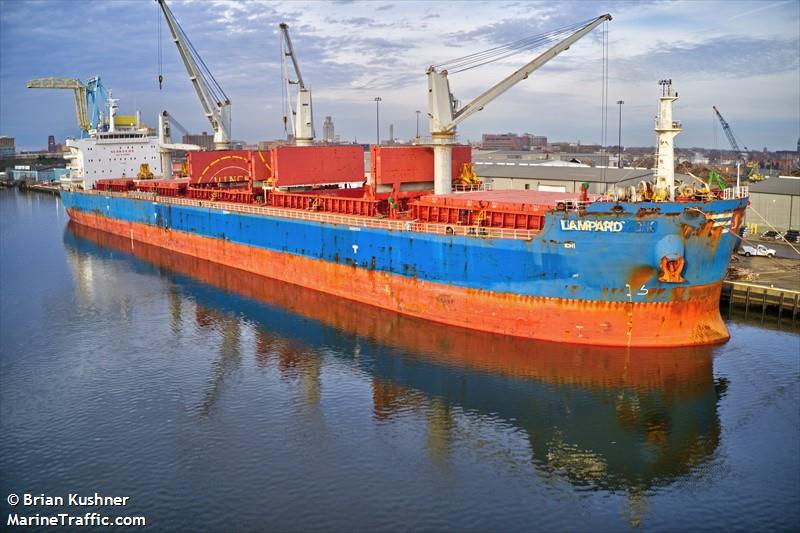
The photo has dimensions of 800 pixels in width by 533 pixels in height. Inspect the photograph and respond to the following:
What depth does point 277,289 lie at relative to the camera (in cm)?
3650

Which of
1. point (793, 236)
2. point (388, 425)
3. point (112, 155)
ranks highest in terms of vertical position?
point (112, 155)

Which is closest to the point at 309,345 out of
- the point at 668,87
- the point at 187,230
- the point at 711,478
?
the point at 711,478

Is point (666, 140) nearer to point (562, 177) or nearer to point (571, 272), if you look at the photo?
point (571, 272)

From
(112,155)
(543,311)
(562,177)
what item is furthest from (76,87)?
(543,311)

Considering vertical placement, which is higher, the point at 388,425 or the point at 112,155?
the point at 112,155

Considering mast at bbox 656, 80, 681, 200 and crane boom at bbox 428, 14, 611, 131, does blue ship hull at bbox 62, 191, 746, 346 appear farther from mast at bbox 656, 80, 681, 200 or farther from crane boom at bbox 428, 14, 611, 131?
crane boom at bbox 428, 14, 611, 131

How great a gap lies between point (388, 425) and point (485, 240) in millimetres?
9488

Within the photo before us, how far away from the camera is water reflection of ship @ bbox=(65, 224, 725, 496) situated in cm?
1789

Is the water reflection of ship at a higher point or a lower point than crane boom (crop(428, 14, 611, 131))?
lower

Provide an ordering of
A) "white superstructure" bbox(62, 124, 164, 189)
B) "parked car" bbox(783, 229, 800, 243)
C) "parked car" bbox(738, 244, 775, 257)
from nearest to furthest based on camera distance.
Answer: "parked car" bbox(738, 244, 775, 257)
"parked car" bbox(783, 229, 800, 243)
"white superstructure" bbox(62, 124, 164, 189)

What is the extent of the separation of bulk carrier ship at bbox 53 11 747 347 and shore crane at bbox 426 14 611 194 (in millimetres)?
60

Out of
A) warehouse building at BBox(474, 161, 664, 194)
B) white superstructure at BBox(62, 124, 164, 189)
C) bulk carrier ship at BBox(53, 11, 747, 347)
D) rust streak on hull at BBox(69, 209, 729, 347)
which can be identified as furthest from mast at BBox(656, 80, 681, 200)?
white superstructure at BBox(62, 124, 164, 189)

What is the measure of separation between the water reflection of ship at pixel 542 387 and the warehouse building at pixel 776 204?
25.1 m

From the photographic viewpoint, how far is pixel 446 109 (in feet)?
104
